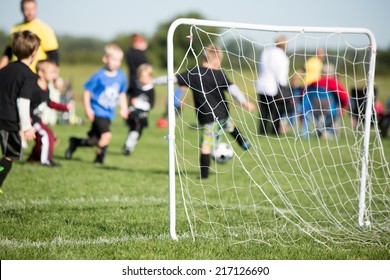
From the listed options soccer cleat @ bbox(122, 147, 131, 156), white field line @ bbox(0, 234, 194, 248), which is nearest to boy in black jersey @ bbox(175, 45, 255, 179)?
white field line @ bbox(0, 234, 194, 248)

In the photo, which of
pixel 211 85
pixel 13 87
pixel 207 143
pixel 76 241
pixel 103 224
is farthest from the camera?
pixel 207 143

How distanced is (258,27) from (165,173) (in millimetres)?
3814

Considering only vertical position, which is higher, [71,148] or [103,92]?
[103,92]

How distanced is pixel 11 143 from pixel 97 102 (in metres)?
2.84

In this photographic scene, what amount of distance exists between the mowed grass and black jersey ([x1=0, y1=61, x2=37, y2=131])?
3.05 ft

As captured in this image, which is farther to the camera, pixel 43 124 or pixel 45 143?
pixel 43 124

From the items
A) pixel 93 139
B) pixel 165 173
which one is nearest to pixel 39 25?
pixel 93 139

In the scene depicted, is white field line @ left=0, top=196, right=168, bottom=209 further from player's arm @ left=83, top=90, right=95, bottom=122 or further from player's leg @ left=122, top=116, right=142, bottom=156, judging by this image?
player's leg @ left=122, top=116, right=142, bottom=156

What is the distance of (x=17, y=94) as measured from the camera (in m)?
5.05

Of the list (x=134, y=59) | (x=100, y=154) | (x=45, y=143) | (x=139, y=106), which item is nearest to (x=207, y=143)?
(x=100, y=154)

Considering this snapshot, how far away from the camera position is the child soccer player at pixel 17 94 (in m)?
5.03

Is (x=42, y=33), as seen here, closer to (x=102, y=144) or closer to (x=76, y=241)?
(x=102, y=144)

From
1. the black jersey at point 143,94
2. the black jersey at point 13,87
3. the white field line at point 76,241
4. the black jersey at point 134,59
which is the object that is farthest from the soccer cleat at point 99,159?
the black jersey at point 134,59

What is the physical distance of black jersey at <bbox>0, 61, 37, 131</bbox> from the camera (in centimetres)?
502
